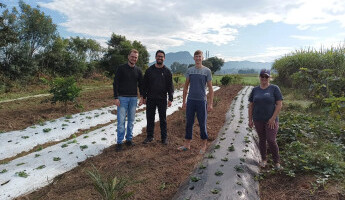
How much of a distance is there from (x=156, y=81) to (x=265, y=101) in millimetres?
2174

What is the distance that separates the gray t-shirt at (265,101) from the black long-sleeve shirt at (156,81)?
1.88 m

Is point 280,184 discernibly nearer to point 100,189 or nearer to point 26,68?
point 100,189

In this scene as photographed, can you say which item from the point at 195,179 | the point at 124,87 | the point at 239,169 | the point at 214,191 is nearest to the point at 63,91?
the point at 124,87

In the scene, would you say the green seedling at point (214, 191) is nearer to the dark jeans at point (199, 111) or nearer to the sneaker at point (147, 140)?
the dark jeans at point (199, 111)

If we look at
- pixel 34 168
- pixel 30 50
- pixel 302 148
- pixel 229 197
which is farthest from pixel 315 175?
pixel 30 50

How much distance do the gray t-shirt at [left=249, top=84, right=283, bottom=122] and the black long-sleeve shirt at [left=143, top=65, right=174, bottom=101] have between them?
1878 millimetres

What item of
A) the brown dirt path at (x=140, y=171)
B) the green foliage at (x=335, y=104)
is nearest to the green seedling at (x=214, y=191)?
the brown dirt path at (x=140, y=171)

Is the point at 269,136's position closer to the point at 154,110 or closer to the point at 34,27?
the point at 154,110

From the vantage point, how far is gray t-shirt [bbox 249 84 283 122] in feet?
11.4

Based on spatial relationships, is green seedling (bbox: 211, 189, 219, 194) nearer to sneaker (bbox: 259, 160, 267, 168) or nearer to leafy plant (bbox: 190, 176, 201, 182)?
leafy plant (bbox: 190, 176, 201, 182)

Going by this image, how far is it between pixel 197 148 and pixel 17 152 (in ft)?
11.9

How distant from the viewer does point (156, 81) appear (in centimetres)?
473

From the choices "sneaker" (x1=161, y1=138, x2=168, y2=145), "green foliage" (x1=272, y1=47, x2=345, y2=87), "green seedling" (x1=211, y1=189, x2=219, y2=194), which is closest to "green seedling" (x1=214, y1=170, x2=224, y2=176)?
"green seedling" (x1=211, y1=189, x2=219, y2=194)

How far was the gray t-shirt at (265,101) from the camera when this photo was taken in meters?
3.47
